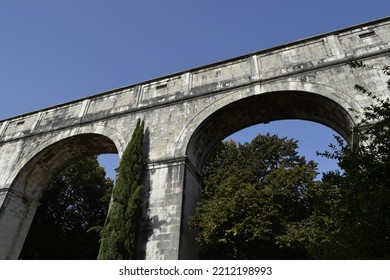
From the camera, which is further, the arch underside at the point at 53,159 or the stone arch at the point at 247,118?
the arch underside at the point at 53,159

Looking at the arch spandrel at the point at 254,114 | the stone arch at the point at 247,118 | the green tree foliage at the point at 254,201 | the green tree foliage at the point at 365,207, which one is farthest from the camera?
the arch spandrel at the point at 254,114

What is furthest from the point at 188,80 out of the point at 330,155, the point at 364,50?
the point at 330,155

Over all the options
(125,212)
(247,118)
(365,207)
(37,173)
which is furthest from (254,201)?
(37,173)

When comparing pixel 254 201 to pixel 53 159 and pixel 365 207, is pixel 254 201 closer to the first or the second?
pixel 365 207

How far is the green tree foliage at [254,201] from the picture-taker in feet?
31.2

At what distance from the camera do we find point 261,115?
12.0m

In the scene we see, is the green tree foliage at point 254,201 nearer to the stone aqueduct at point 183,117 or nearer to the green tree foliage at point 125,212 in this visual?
the stone aqueduct at point 183,117

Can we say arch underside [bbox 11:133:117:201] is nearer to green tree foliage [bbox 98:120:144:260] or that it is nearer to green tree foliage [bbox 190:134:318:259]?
green tree foliage [bbox 98:120:144:260]

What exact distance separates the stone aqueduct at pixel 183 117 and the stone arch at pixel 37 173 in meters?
0.04

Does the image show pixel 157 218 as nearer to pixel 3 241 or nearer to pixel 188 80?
pixel 188 80

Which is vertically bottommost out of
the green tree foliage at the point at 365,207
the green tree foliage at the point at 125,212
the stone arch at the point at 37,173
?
the green tree foliage at the point at 365,207

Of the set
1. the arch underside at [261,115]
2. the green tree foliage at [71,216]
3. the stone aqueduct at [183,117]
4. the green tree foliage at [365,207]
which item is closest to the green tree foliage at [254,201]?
the stone aqueduct at [183,117]

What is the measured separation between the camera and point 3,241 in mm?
12500
